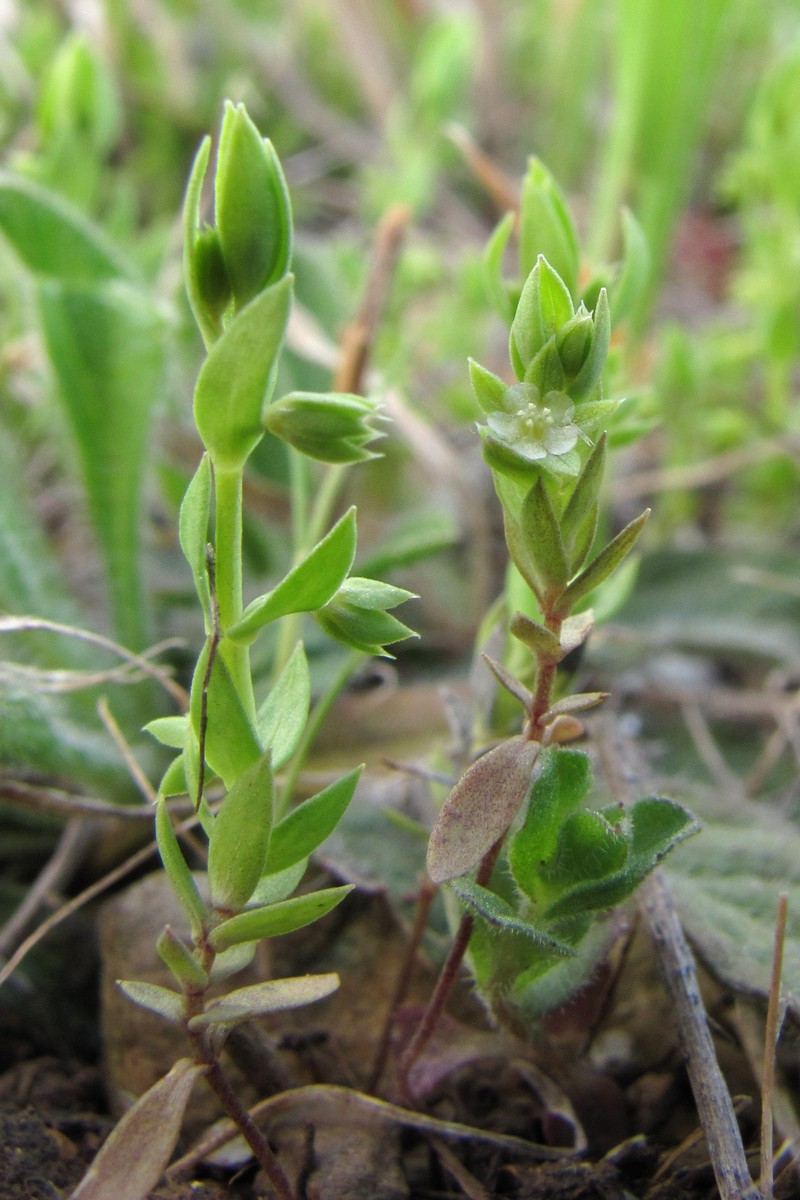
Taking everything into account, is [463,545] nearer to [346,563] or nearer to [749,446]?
[749,446]

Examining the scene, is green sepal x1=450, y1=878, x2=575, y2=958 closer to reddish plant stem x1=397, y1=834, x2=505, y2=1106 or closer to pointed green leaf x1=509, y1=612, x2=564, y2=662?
reddish plant stem x1=397, y1=834, x2=505, y2=1106

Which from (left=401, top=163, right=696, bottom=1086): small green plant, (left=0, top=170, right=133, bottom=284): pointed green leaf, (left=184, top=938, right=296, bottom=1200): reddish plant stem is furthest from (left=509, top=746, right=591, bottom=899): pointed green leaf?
(left=0, top=170, right=133, bottom=284): pointed green leaf

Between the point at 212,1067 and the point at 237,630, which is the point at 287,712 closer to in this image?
the point at 237,630

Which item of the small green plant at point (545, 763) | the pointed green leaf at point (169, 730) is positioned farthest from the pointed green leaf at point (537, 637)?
the pointed green leaf at point (169, 730)

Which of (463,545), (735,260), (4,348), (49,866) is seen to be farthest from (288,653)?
(735,260)

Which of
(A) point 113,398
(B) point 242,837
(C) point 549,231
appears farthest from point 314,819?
(A) point 113,398

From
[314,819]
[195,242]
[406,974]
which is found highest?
[195,242]

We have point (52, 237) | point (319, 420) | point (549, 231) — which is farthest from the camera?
point (52, 237)
